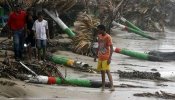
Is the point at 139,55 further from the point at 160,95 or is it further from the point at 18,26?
the point at 160,95

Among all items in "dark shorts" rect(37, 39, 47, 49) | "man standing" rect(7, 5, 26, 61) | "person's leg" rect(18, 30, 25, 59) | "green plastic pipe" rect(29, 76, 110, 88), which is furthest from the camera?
"dark shorts" rect(37, 39, 47, 49)

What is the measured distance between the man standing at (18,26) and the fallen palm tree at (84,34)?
3731 millimetres

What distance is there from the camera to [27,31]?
13617mm

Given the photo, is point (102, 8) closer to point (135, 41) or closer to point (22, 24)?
point (135, 41)

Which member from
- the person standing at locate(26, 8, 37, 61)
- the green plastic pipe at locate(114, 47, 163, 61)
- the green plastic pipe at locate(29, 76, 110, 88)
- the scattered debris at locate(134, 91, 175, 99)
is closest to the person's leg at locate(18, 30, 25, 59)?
the person standing at locate(26, 8, 37, 61)

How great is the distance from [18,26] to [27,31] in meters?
0.53

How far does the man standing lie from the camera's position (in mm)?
13031

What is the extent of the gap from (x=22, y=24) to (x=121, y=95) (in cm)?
410

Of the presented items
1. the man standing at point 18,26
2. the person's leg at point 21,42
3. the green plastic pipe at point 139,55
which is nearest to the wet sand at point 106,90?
the green plastic pipe at point 139,55

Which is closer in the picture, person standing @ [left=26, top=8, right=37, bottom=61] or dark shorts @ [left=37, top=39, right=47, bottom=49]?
dark shorts @ [left=37, top=39, right=47, bottom=49]

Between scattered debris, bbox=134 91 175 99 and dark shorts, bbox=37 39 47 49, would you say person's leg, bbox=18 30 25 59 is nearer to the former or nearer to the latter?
dark shorts, bbox=37 39 47 49

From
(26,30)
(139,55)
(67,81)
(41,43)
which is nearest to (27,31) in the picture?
(26,30)

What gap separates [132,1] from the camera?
2925cm

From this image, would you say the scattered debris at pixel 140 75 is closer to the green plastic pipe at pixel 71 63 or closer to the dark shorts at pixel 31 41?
the green plastic pipe at pixel 71 63
